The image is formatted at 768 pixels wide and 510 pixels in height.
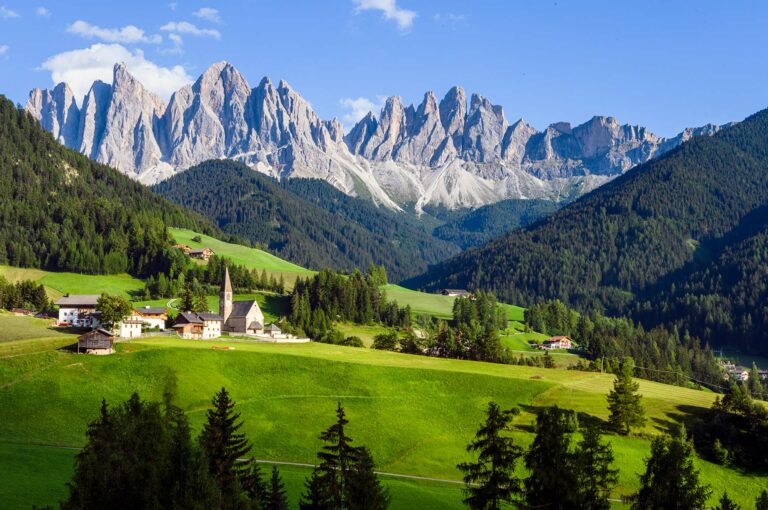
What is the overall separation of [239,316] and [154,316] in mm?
16670

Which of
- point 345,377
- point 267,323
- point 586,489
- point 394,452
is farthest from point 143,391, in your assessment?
point 267,323

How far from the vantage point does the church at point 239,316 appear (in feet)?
488

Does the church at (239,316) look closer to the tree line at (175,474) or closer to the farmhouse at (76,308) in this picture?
the farmhouse at (76,308)

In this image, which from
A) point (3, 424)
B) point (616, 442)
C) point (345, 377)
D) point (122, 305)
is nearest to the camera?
point (3, 424)

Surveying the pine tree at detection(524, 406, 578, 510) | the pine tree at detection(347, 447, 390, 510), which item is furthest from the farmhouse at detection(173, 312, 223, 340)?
the pine tree at detection(524, 406, 578, 510)

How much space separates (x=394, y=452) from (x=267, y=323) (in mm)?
92905

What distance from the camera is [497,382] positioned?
104812 mm

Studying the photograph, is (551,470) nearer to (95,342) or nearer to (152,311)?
(95,342)

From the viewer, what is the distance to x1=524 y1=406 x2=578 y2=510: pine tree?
133ft

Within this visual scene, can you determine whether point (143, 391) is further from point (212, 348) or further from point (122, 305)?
point (122, 305)

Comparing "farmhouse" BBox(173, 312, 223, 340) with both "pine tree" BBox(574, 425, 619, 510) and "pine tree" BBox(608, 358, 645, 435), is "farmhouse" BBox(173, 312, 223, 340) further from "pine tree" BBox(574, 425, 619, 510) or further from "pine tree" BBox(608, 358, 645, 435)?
"pine tree" BBox(574, 425, 619, 510)

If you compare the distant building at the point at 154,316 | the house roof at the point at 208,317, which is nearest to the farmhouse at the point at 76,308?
the distant building at the point at 154,316

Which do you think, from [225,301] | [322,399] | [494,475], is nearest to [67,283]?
[225,301]

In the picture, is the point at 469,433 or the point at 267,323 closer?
the point at 469,433
